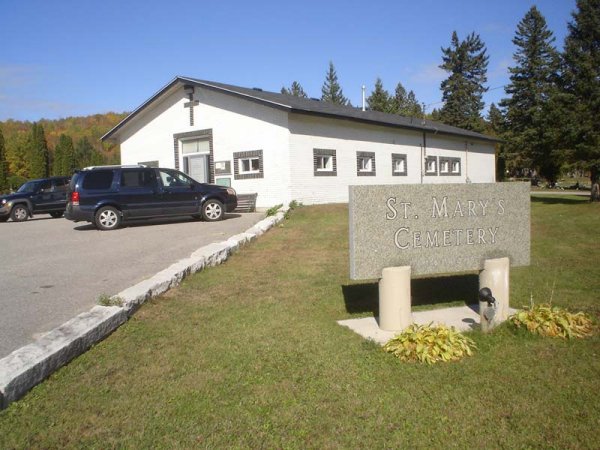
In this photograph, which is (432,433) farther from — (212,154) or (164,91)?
(164,91)

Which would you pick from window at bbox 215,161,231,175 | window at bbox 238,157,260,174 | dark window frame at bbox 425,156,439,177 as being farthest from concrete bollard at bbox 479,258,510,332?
dark window frame at bbox 425,156,439,177

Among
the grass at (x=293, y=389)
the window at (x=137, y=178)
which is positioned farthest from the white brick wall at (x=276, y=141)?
the grass at (x=293, y=389)

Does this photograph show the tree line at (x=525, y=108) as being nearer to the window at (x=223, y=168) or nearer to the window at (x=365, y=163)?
the window at (x=365, y=163)

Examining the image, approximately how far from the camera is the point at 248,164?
20.0 meters

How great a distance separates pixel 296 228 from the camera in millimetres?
12531

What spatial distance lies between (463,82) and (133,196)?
5719 centimetres

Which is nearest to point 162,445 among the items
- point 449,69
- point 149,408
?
point 149,408

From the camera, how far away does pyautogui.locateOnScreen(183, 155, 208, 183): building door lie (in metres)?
21.4

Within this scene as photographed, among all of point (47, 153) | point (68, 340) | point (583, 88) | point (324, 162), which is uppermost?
point (47, 153)

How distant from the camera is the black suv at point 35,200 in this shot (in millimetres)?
19500

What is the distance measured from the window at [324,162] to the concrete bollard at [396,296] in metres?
14.8

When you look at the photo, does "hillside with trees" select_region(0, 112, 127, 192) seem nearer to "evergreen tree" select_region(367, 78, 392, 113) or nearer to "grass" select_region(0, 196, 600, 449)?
"evergreen tree" select_region(367, 78, 392, 113)

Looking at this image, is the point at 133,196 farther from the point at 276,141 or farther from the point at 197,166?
the point at 197,166

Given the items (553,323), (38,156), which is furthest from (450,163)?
(38,156)
